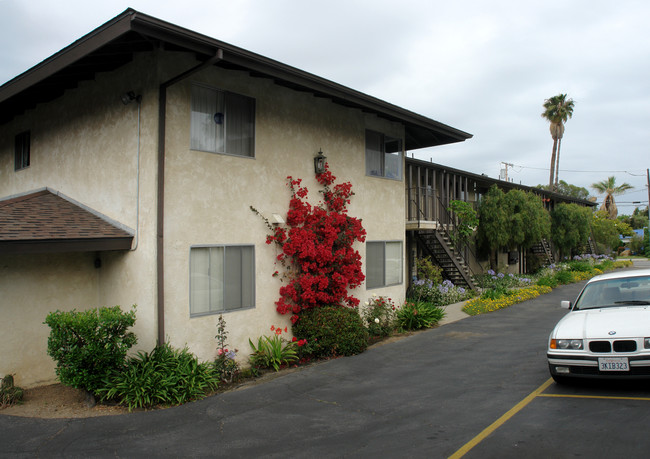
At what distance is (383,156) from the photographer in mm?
12234

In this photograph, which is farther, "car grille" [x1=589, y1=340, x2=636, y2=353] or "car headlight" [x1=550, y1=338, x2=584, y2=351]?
"car headlight" [x1=550, y1=338, x2=584, y2=351]

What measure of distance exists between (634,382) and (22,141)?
13.5m

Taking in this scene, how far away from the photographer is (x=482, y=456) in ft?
14.8

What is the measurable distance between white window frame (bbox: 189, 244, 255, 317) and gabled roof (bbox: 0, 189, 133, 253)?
1218 mm

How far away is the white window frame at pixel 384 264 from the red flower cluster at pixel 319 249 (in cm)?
90

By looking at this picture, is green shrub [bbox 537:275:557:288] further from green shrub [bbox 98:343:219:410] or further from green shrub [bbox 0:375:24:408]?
green shrub [bbox 0:375:24:408]

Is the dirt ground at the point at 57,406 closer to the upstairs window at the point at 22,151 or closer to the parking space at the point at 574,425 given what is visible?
the parking space at the point at 574,425

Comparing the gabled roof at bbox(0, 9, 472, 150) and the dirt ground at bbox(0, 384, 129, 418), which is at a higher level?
the gabled roof at bbox(0, 9, 472, 150)

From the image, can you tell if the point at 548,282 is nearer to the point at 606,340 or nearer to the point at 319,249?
the point at 319,249

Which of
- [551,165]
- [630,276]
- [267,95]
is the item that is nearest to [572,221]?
[551,165]

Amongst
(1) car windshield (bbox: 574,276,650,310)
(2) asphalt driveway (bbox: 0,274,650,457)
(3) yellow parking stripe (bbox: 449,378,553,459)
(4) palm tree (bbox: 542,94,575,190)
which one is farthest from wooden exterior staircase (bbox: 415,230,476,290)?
(4) palm tree (bbox: 542,94,575,190)

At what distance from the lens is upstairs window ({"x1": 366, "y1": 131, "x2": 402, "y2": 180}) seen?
11885 mm

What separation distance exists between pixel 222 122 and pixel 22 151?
20.7 ft

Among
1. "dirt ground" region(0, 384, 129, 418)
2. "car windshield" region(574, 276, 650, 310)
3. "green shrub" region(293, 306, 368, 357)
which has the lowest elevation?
"dirt ground" region(0, 384, 129, 418)
